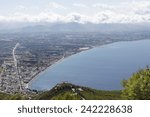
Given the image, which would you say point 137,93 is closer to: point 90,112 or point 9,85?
point 90,112

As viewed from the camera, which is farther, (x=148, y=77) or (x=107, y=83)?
(x=107, y=83)

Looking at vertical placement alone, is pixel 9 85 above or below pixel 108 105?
below

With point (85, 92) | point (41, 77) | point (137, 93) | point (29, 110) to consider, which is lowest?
point (41, 77)

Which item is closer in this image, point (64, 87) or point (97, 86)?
point (64, 87)

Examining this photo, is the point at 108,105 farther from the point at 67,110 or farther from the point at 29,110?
the point at 29,110

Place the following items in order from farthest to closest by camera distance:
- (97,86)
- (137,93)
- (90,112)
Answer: (97,86)
(137,93)
(90,112)

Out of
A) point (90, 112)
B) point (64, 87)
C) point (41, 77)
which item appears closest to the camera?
point (90, 112)

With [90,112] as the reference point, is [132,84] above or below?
below

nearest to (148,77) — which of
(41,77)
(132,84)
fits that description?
(132,84)

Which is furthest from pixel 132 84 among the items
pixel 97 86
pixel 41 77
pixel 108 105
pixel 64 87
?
pixel 41 77
